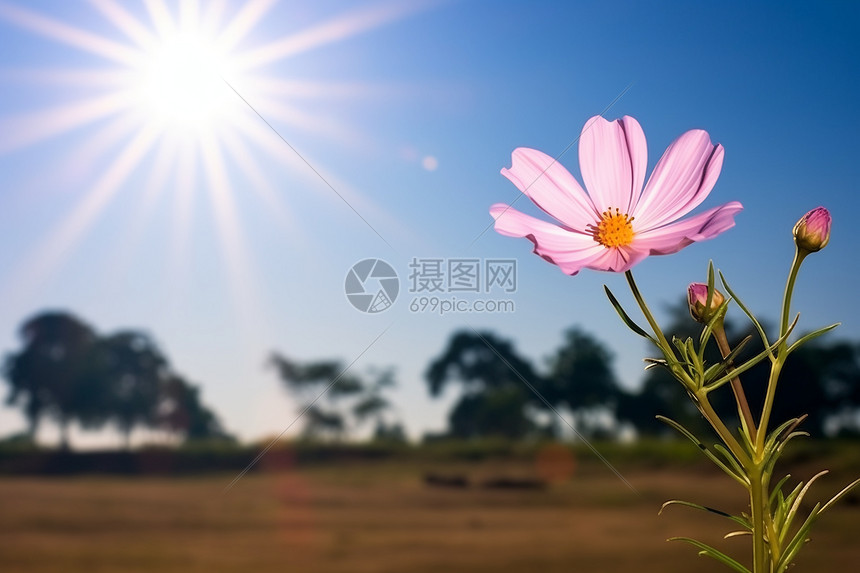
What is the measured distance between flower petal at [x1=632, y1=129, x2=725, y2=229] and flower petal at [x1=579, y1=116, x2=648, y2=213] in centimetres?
1

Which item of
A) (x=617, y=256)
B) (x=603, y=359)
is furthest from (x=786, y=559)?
(x=603, y=359)

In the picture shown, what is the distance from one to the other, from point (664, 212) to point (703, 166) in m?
0.04

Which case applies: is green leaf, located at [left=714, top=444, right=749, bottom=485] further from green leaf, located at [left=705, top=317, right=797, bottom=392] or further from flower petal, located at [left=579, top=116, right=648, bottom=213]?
flower petal, located at [left=579, top=116, right=648, bottom=213]

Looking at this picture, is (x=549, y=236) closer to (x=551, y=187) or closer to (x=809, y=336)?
(x=551, y=187)

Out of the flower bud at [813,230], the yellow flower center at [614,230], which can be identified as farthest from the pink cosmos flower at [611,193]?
the flower bud at [813,230]

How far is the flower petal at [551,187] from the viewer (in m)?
0.48

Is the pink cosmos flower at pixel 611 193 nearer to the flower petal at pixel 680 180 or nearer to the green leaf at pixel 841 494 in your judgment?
the flower petal at pixel 680 180

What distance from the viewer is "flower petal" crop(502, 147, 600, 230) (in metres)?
0.48

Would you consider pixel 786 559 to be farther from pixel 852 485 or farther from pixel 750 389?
pixel 750 389

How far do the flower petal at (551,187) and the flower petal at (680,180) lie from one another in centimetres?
4

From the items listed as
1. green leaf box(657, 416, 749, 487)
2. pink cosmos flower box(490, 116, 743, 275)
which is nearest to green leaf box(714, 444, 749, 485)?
green leaf box(657, 416, 749, 487)

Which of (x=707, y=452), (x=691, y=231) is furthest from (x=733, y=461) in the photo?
(x=691, y=231)

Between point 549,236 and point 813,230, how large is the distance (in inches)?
8.2

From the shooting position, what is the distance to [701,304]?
0.48 meters
